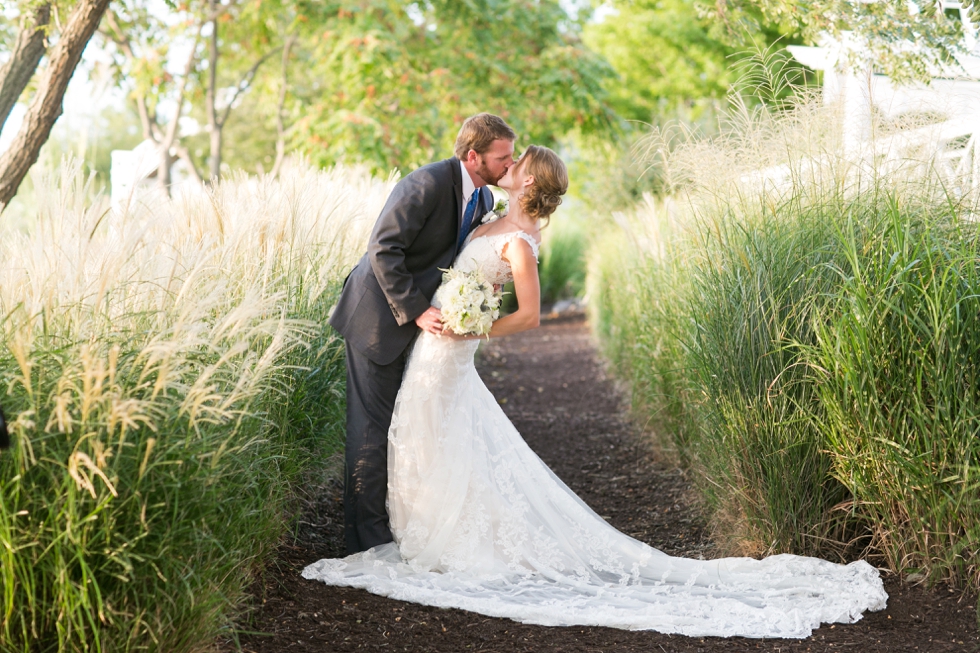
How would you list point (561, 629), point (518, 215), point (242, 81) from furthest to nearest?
1. point (242, 81)
2. point (518, 215)
3. point (561, 629)

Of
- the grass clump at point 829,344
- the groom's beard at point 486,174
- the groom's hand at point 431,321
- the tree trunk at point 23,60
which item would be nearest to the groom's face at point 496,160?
the groom's beard at point 486,174

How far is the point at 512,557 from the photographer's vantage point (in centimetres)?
350

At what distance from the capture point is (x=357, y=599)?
3.15 m

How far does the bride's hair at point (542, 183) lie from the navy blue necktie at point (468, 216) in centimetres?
33

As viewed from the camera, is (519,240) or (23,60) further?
(23,60)

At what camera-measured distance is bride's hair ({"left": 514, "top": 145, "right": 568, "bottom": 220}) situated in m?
3.54

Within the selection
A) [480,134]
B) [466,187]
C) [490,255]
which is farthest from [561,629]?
[480,134]

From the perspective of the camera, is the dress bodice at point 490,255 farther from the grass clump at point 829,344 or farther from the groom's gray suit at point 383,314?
the grass clump at point 829,344

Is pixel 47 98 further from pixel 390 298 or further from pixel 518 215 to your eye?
pixel 518 215

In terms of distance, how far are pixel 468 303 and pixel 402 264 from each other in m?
0.36

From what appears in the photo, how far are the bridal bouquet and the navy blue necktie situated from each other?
35 cm

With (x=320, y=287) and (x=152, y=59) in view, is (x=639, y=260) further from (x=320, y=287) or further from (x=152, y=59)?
(x=152, y=59)

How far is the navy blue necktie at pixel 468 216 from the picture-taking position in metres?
3.82

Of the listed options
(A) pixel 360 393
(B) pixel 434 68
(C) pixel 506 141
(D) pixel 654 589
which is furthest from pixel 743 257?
(B) pixel 434 68
